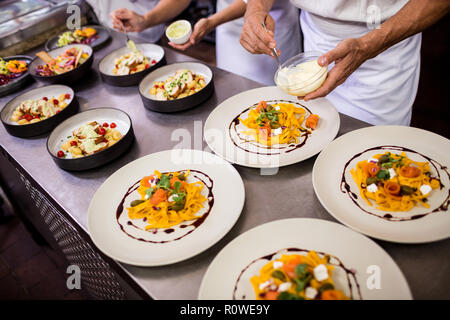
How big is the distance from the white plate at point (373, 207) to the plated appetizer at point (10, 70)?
2277 mm

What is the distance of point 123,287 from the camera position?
148 cm

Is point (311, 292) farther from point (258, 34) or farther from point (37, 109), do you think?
point (37, 109)

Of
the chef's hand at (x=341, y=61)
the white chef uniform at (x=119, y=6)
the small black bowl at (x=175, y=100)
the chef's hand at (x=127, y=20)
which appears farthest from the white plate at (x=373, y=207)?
the white chef uniform at (x=119, y=6)

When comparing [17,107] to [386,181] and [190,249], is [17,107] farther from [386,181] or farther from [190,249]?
[386,181]

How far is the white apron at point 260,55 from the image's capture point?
9.20 ft

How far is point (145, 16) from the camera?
2.74 metres

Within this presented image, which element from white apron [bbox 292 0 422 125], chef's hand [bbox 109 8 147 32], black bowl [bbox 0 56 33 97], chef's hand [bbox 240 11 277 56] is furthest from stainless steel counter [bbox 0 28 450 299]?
white apron [bbox 292 0 422 125]

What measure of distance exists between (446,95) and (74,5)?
3822 millimetres

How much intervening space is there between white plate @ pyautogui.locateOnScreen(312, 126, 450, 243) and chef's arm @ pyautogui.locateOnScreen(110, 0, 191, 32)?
1902mm

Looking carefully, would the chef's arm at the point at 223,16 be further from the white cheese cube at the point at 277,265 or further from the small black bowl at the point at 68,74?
the white cheese cube at the point at 277,265

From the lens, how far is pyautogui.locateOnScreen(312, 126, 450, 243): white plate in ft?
3.71

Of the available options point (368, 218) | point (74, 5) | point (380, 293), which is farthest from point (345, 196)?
point (74, 5)

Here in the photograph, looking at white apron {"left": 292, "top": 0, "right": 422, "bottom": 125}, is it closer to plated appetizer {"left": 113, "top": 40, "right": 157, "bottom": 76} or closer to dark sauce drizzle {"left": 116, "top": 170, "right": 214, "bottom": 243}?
plated appetizer {"left": 113, "top": 40, "right": 157, "bottom": 76}

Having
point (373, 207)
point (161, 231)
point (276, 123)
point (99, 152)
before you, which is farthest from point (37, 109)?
point (373, 207)
